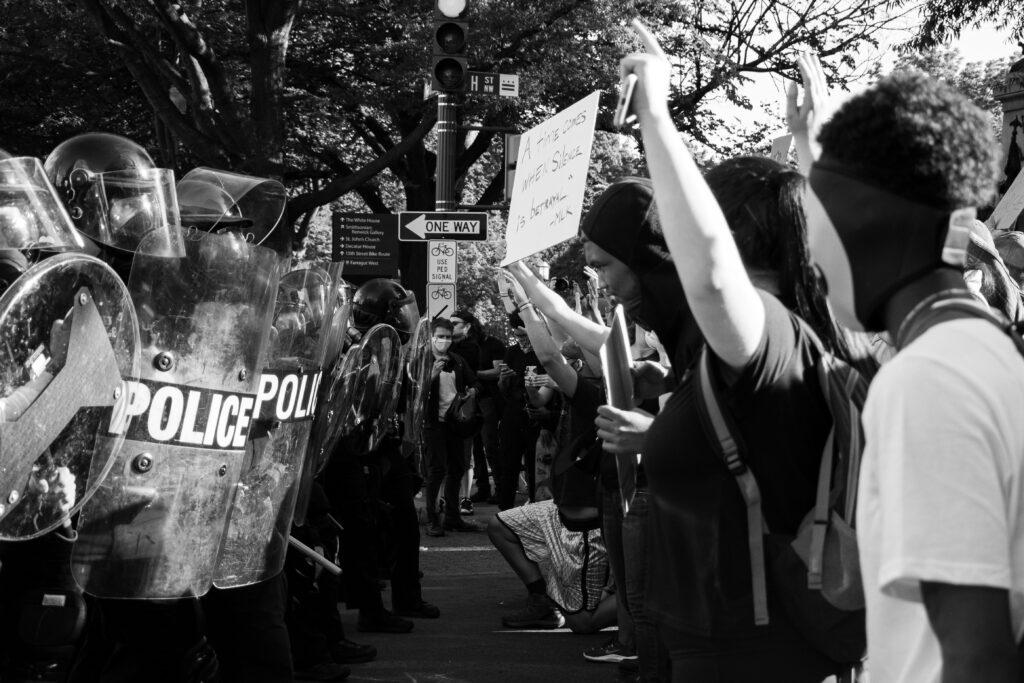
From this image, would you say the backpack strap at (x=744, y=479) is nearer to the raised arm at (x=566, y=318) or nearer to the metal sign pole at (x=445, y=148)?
the raised arm at (x=566, y=318)

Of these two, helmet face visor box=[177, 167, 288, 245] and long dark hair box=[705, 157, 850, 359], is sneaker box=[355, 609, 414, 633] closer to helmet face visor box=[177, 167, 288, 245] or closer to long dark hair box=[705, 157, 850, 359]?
helmet face visor box=[177, 167, 288, 245]

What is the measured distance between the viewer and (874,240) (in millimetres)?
1497

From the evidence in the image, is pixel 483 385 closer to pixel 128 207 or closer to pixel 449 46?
pixel 449 46

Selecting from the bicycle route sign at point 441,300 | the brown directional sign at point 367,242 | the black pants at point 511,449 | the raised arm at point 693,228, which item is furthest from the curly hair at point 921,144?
the brown directional sign at point 367,242

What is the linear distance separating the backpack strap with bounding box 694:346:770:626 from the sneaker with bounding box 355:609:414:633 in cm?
539

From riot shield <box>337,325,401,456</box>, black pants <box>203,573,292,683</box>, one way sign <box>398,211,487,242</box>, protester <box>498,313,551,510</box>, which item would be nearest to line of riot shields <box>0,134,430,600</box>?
black pants <box>203,573,292,683</box>

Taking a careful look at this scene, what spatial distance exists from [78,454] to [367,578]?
13.7ft

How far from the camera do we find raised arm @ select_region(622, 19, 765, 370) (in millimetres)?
1910

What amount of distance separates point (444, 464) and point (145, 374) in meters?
7.78

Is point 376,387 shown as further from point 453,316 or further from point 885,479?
point 453,316

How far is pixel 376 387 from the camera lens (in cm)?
645

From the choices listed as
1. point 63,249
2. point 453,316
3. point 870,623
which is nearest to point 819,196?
point 870,623

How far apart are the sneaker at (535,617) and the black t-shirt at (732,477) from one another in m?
5.25

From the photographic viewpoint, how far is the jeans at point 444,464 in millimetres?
11008
